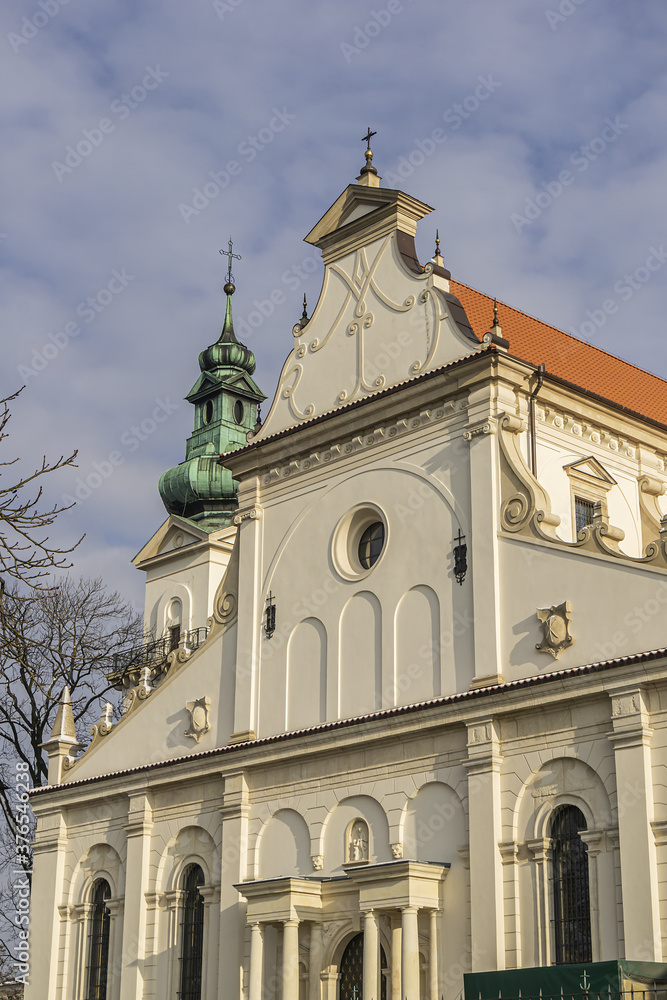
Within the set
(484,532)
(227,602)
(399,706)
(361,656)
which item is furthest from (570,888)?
(227,602)

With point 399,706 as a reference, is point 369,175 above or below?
above

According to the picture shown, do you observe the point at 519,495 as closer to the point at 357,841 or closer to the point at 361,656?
the point at 361,656

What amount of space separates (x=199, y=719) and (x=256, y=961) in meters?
4.94

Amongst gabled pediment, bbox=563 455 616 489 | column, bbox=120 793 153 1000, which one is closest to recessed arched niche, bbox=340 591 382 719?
gabled pediment, bbox=563 455 616 489

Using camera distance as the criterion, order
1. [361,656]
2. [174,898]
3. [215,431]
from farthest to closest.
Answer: [215,431] → [174,898] → [361,656]

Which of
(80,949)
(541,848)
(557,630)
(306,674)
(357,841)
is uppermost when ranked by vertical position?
(306,674)

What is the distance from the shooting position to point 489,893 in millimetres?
18609

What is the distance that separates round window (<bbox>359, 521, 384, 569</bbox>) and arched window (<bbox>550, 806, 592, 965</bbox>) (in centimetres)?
576

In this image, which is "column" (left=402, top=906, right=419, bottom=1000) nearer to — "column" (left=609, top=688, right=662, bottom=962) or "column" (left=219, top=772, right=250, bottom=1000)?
"column" (left=609, top=688, right=662, bottom=962)

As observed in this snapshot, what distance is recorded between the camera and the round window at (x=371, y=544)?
22.6 metres

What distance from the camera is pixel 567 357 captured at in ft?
83.3

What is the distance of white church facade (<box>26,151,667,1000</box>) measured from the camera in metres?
18.2

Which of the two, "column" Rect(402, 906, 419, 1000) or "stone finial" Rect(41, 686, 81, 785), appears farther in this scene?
"stone finial" Rect(41, 686, 81, 785)

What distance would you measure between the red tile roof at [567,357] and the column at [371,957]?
383 inches
